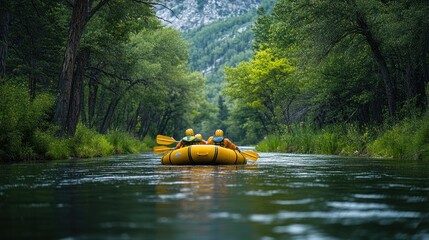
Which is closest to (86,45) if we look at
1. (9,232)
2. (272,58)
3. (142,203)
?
(142,203)

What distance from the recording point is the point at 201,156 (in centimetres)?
1532

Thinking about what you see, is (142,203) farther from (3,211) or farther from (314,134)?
(314,134)

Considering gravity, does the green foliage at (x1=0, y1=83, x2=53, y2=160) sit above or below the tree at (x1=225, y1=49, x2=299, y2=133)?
below

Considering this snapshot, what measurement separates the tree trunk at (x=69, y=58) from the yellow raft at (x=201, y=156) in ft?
19.8

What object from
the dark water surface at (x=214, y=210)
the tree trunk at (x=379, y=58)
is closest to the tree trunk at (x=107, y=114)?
the tree trunk at (x=379, y=58)

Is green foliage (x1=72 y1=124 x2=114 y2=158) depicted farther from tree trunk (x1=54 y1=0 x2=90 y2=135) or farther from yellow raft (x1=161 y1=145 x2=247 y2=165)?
yellow raft (x1=161 y1=145 x2=247 y2=165)

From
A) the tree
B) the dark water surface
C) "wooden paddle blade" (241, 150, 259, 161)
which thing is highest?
the tree

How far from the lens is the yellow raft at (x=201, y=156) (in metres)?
15.3

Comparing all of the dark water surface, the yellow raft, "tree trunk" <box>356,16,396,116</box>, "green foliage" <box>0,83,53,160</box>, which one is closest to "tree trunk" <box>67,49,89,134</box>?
"green foliage" <box>0,83,53,160</box>

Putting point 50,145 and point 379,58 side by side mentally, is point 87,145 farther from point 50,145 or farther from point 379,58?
point 379,58

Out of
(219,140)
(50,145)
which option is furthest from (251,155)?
(50,145)

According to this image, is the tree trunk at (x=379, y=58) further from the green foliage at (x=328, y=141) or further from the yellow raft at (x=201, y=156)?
the yellow raft at (x=201, y=156)

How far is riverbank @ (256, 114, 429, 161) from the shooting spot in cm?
1712

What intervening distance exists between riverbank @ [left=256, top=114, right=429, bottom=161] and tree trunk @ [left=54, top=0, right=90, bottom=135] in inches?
455
